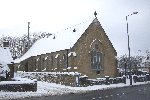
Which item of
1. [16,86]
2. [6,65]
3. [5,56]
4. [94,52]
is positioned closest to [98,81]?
[94,52]

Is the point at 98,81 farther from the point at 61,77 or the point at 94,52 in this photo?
the point at 94,52

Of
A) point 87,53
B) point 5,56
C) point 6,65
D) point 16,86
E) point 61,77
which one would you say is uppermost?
point 87,53

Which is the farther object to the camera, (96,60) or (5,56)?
(96,60)

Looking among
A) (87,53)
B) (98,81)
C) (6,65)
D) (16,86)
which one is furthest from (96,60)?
(16,86)

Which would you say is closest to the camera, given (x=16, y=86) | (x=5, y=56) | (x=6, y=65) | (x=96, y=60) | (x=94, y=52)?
(x=16, y=86)

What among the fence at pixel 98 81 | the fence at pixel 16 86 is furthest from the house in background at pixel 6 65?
the fence at pixel 98 81

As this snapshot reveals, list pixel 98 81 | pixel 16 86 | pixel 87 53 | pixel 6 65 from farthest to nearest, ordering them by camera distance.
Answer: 1. pixel 87 53
2. pixel 98 81
3. pixel 6 65
4. pixel 16 86

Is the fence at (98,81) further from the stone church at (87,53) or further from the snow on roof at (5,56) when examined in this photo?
the snow on roof at (5,56)

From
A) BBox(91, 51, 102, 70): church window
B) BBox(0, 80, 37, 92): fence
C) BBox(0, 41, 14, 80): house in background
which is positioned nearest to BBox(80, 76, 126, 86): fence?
BBox(91, 51, 102, 70): church window

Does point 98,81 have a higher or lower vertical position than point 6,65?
lower

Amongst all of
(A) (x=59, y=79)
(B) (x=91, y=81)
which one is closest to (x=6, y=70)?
(A) (x=59, y=79)

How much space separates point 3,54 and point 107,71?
1888cm

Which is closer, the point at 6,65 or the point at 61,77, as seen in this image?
the point at 6,65

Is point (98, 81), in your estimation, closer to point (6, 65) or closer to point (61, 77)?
point (61, 77)
